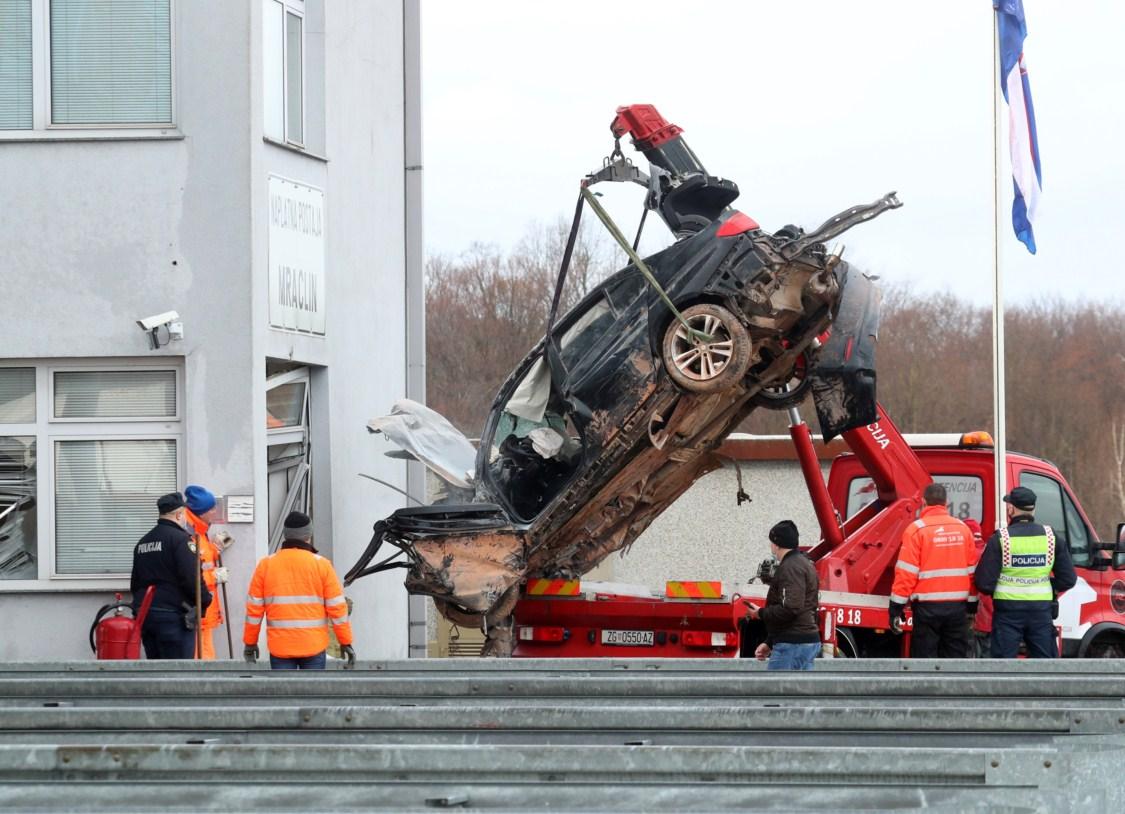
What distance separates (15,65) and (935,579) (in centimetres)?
817

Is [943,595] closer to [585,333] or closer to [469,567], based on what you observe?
[585,333]

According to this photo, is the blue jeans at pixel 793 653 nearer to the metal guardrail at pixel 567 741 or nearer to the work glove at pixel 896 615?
the work glove at pixel 896 615

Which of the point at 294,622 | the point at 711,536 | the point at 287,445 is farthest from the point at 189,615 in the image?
the point at 711,536

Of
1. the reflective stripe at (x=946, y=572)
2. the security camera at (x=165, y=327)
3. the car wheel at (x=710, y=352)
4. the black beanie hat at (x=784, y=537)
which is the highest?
the security camera at (x=165, y=327)

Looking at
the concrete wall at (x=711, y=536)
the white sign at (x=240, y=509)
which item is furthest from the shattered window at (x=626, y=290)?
the concrete wall at (x=711, y=536)

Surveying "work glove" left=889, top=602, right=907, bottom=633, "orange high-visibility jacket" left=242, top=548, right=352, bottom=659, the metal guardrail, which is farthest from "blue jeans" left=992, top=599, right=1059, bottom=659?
the metal guardrail

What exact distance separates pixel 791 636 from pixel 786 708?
6.26 m

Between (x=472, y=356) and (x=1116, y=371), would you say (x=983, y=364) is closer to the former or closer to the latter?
(x=1116, y=371)

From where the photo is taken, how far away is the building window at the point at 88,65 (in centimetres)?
1280

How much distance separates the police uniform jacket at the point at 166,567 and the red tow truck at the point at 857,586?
7.86ft

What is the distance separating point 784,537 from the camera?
1052 centimetres

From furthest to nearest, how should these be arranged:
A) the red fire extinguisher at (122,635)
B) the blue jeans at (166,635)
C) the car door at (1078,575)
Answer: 1. the car door at (1078,575)
2. the blue jeans at (166,635)
3. the red fire extinguisher at (122,635)

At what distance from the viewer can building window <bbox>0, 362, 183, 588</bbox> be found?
42.0 ft

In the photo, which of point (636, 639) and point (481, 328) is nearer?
point (636, 639)
